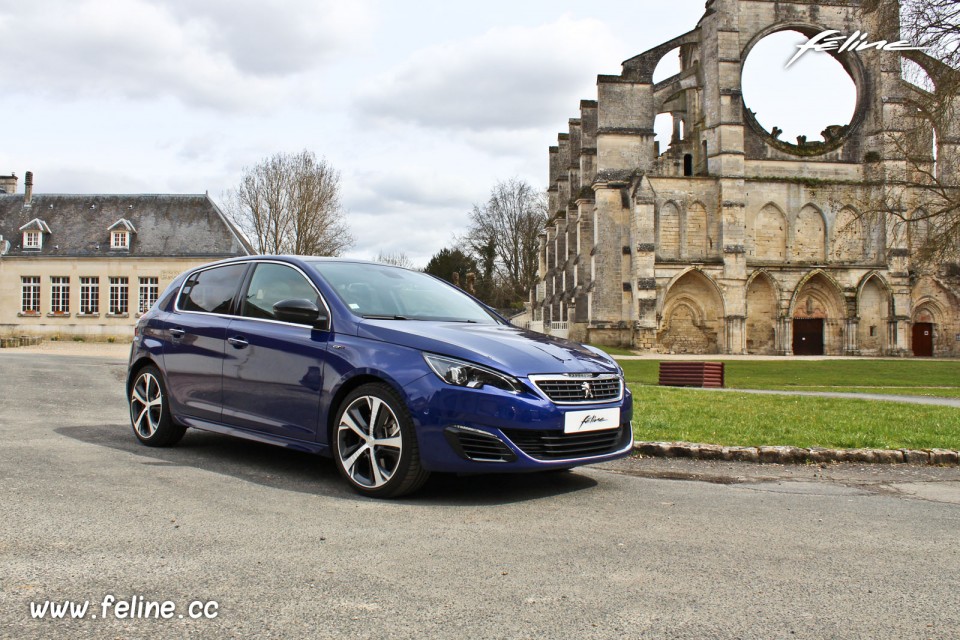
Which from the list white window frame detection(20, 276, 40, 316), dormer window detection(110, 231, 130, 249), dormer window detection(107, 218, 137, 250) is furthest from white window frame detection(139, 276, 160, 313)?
white window frame detection(20, 276, 40, 316)

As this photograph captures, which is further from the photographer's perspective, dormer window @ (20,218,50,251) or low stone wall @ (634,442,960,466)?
dormer window @ (20,218,50,251)

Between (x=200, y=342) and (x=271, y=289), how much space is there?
2.64ft

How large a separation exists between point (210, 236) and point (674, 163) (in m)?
29.9

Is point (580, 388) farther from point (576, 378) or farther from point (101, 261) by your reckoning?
point (101, 261)

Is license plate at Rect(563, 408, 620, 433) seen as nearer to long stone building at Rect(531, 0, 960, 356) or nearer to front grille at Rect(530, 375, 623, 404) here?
front grille at Rect(530, 375, 623, 404)

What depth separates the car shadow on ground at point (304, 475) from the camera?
5234 millimetres

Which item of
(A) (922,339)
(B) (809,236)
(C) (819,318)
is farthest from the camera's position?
(A) (922,339)

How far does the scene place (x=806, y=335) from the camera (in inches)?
1719

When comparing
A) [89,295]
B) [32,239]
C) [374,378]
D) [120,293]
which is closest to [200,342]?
[374,378]

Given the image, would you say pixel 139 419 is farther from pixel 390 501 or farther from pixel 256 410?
pixel 390 501

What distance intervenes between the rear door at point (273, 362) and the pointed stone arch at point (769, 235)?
4074 cm

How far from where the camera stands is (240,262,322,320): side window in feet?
19.7

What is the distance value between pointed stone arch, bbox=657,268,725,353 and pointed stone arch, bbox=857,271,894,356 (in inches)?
317

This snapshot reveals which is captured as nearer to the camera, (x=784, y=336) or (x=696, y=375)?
(x=696, y=375)
